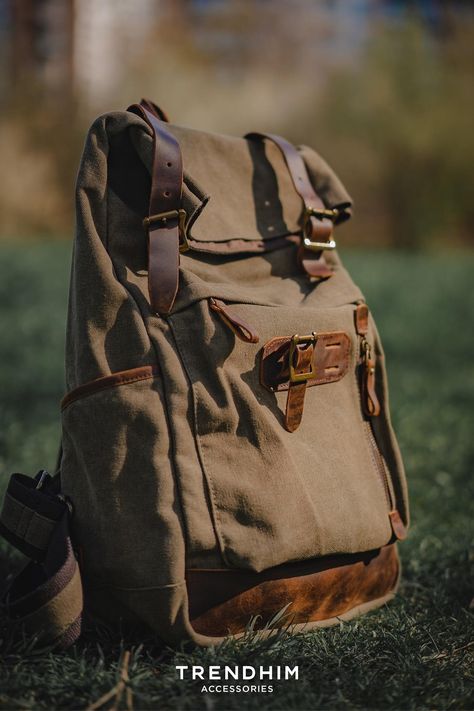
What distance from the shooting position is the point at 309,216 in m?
2.41

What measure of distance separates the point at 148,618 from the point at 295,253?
114cm

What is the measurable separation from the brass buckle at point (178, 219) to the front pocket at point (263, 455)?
198mm

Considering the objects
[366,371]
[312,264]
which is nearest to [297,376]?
[366,371]

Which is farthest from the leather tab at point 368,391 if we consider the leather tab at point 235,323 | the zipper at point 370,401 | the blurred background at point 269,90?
the blurred background at point 269,90

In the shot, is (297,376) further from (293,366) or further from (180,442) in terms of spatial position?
(180,442)

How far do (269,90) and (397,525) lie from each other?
21192 mm

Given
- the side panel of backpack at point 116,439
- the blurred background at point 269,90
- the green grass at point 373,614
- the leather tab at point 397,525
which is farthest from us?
the blurred background at point 269,90

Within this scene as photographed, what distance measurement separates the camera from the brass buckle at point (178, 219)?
201 cm

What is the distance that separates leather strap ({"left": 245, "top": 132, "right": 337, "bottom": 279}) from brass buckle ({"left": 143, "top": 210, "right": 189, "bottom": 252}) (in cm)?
45

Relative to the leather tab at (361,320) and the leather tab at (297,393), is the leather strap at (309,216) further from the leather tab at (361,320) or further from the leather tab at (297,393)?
the leather tab at (297,393)

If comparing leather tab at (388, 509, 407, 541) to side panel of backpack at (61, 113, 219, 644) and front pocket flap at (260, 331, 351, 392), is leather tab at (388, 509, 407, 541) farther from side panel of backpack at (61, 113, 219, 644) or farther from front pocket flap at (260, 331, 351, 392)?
side panel of backpack at (61, 113, 219, 644)

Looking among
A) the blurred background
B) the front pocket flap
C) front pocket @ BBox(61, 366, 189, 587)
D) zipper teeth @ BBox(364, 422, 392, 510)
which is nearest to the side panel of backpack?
front pocket @ BBox(61, 366, 189, 587)

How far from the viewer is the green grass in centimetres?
177

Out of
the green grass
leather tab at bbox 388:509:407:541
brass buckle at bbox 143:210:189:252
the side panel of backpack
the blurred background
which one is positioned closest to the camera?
the green grass
